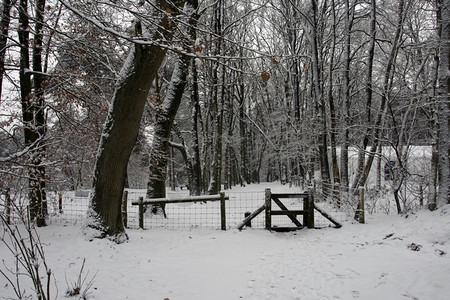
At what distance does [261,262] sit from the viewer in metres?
5.76

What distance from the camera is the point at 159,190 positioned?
32.9 feet

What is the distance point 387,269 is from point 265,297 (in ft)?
7.23

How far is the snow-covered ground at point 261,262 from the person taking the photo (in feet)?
14.1

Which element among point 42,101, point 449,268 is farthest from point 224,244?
point 42,101

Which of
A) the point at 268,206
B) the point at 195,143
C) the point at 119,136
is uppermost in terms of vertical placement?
the point at 195,143

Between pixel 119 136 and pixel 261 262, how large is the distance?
380 cm

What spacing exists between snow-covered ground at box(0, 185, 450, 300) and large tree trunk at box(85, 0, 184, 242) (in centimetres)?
52

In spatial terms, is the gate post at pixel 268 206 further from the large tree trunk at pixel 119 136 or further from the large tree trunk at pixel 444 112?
the large tree trunk at pixel 444 112

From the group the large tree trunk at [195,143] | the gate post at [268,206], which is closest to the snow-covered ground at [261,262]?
the gate post at [268,206]

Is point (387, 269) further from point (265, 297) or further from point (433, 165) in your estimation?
point (433, 165)

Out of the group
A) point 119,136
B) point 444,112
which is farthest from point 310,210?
point 119,136

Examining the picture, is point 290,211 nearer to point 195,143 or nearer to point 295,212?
point 295,212

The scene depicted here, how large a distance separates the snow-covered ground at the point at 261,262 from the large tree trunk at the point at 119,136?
1.72 feet

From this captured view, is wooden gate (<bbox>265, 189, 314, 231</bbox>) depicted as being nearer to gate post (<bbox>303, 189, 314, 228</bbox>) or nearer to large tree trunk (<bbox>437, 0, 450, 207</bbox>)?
gate post (<bbox>303, 189, 314, 228</bbox>)
